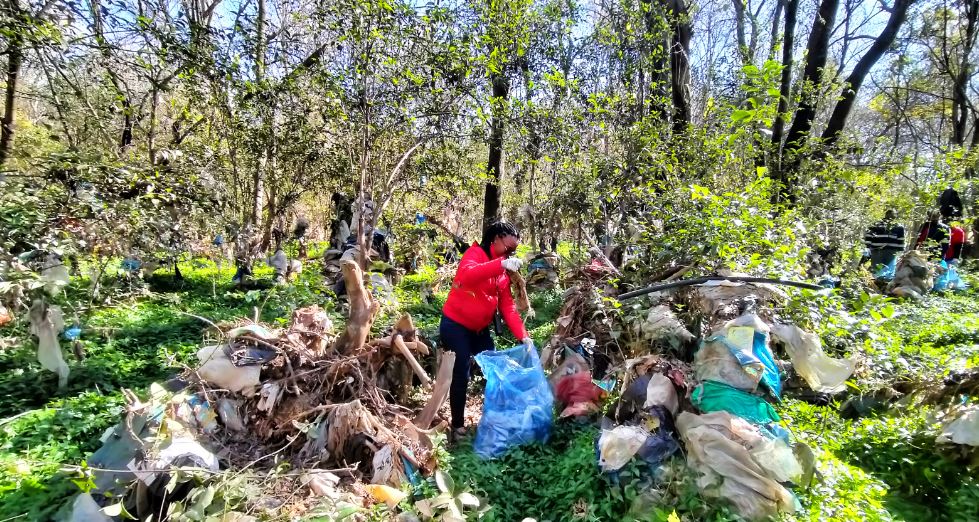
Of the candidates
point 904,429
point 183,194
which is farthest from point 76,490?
point 904,429

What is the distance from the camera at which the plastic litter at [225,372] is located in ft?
9.78

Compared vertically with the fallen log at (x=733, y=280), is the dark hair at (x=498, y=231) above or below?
above

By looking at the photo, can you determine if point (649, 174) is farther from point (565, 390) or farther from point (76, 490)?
point (76, 490)

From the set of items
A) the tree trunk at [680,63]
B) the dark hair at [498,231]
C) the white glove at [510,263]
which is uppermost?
the tree trunk at [680,63]

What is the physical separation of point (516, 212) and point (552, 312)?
9.95ft

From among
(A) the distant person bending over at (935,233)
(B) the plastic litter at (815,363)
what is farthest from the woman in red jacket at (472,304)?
(A) the distant person bending over at (935,233)

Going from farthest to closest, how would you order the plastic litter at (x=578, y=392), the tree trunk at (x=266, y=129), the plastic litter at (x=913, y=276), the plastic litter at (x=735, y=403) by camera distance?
the plastic litter at (x=913, y=276), the tree trunk at (x=266, y=129), the plastic litter at (x=578, y=392), the plastic litter at (x=735, y=403)

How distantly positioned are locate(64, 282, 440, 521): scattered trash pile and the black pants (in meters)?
0.24

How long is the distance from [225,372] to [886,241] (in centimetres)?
946

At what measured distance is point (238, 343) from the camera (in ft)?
10.7

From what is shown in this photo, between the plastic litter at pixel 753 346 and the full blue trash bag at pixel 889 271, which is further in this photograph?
the full blue trash bag at pixel 889 271

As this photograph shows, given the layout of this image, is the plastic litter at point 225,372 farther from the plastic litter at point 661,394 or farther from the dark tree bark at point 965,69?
the dark tree bark at point 965,69

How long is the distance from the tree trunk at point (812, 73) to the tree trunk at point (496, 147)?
395 centimetres

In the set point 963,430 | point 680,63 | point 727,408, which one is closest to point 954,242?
point 680,63
